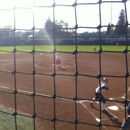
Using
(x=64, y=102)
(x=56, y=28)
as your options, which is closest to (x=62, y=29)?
(x=56, y=28)

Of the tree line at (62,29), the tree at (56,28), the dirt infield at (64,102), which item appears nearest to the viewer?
the tree line at (62,29)

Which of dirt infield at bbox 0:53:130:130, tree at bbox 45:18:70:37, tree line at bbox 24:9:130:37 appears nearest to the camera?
tree line at bbox 24:9:130:37

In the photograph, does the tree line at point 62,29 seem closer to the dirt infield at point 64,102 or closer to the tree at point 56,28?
the tree at point 56,28

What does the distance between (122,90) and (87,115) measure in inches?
Answer: 103

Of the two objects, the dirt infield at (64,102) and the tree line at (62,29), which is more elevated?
the tree line at (62,29)

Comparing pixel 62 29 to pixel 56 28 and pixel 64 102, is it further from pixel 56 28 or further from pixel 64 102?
pixel 64 102

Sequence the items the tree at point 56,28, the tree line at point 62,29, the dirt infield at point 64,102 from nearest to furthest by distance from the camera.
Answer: the tree line at point 62,29, the tree at point 56,28, the dirt infield at point 64,102

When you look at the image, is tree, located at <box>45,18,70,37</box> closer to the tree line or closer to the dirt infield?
the tree line

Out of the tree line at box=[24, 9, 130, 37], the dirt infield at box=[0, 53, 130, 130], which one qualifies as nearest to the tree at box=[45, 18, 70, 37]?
the tree line at box=[24, 9, 130, 37]

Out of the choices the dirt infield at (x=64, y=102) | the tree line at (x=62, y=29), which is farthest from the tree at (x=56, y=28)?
the dirt infield at (x=64, y=102)

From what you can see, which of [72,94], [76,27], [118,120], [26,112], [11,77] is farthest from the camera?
[11,77]

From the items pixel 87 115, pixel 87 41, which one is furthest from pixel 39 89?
pixel 87 41

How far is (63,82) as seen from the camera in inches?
380

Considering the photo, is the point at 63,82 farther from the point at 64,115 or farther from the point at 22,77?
the point at 64,115
